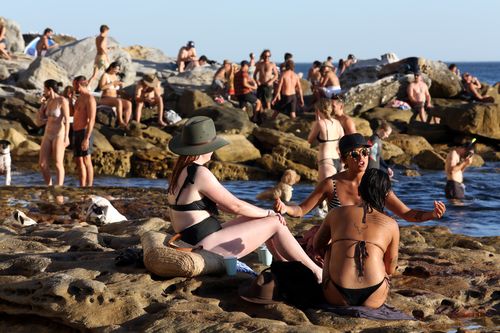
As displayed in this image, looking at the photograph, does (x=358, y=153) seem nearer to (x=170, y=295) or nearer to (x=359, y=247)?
(x=359, y=247)

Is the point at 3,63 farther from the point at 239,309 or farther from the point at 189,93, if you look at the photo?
the point at 239,309

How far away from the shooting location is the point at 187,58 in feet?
109

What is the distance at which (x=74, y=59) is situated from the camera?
2891cm

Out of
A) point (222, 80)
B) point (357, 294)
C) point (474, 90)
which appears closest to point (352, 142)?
point (357, 294)

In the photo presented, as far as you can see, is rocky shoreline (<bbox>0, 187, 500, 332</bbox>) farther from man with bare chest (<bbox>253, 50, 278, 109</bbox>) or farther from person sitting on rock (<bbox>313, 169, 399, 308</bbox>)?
man with bare chest (<bbox>253, 50, 278, 109</bbox>)

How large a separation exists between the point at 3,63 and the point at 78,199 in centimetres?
1672

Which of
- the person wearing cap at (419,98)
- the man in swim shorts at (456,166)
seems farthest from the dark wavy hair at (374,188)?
the person wearing cap at (419,98)

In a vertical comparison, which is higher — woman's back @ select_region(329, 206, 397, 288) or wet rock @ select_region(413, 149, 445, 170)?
woman's back @ select_region(329, 206, 397, 288)

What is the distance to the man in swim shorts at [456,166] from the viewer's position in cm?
1570

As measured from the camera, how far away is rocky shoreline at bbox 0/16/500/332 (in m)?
6.09

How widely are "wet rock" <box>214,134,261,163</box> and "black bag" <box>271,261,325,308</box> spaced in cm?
1310

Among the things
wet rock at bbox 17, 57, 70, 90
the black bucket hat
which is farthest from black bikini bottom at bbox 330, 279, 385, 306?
wet rock at bbox 17, 57, 70, 90

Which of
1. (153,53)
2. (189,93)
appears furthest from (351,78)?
(153,53)

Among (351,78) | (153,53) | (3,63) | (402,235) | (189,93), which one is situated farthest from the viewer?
(153,53)
